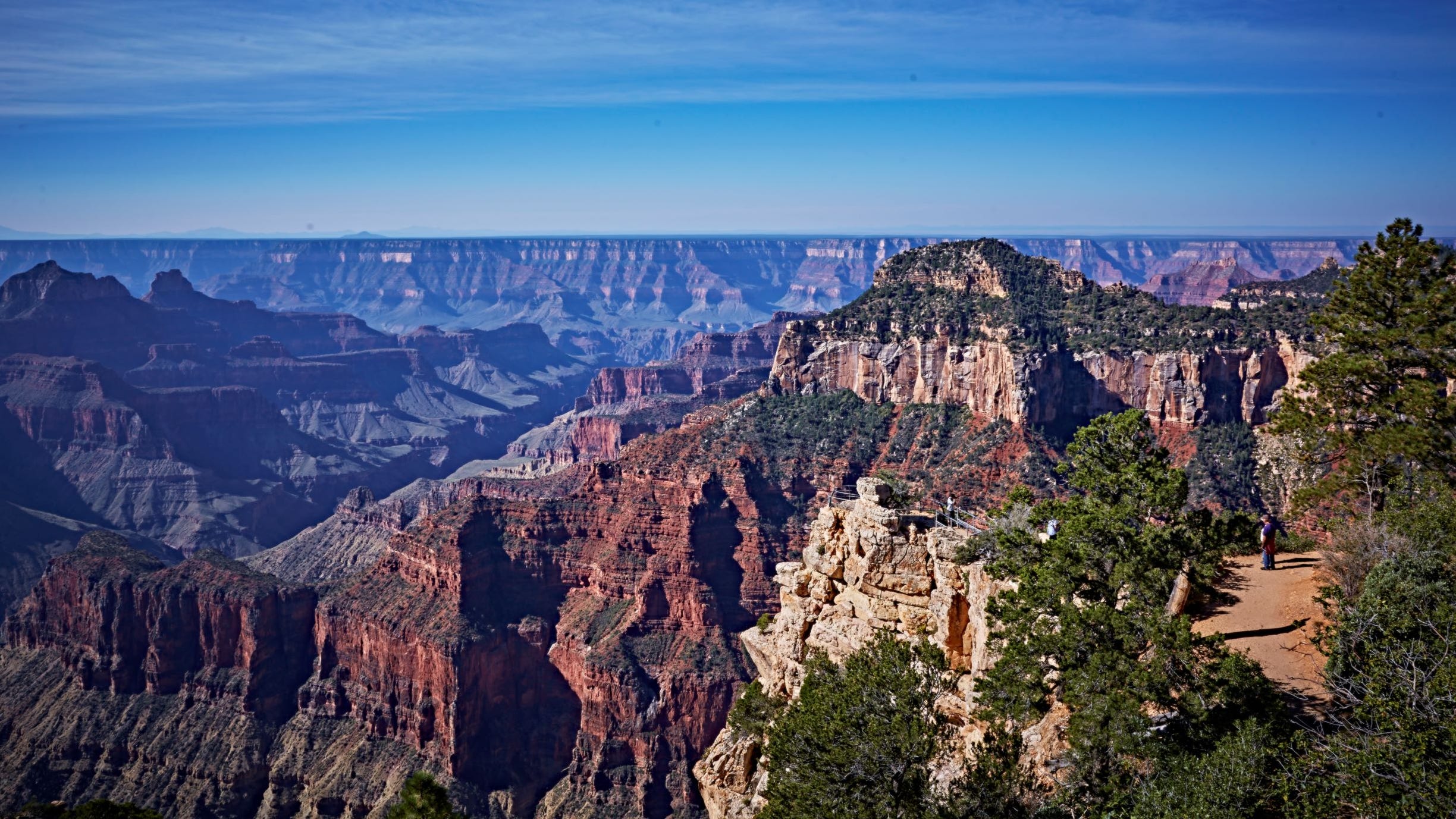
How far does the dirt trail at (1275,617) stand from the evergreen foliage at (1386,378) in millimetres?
3395

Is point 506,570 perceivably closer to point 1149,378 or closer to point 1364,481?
point 1149,378

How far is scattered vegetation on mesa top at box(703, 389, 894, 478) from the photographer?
342ft

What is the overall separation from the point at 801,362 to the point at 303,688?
59.1 meters

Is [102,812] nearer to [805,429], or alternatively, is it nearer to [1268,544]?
[1268,544]

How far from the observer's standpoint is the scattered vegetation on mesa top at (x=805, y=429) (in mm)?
104312

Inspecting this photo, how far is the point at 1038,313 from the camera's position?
10531 cm

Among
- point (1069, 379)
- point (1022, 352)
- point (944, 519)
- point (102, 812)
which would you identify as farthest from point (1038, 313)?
point (102, 812)

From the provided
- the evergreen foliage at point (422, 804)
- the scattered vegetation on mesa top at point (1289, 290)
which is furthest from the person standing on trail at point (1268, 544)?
the scattered vegetation on mesa top at point (1289, 290)

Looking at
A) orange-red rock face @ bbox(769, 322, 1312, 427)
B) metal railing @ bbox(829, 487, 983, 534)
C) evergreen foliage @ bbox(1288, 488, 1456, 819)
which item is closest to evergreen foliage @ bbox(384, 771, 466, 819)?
metal railing @ bbox(829, 487, 983, 534)

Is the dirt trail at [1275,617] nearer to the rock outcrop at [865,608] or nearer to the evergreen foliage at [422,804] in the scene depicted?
the rock outcrop at [865,608]

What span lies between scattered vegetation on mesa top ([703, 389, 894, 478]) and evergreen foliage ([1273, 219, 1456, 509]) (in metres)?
65.4

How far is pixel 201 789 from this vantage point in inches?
3270

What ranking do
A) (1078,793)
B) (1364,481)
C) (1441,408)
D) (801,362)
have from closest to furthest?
(1078,793) → (1441,408) → (1364,481) → (801,362)

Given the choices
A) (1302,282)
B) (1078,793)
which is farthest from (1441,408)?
(1302,282)
